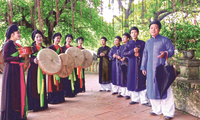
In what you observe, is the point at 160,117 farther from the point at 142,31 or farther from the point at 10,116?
the point at 142,31

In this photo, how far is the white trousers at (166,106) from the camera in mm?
3049

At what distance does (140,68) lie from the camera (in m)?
4.02

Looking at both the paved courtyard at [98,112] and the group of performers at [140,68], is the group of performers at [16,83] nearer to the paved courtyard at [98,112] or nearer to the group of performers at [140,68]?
the paved courtyard at [98,112]

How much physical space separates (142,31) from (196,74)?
6.02 metres

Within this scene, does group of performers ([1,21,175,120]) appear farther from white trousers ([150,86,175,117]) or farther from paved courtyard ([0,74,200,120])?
paved courtyard ([0,74,200,120])

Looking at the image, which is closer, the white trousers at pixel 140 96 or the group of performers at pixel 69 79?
the group of performers at pixel 69 79

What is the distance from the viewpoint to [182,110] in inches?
135

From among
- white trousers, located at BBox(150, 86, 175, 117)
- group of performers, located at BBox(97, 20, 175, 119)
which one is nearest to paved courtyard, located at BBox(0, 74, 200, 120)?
white trousers, located at BBox(150, 86, 175, 117)

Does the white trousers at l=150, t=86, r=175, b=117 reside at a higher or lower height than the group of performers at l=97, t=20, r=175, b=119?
lower

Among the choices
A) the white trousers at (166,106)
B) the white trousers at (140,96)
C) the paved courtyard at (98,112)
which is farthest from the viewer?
the white trousers at (140,96)

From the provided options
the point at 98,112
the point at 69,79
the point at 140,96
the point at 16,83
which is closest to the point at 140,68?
the point at 140,96

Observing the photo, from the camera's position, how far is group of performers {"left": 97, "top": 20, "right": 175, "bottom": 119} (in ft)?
10.2

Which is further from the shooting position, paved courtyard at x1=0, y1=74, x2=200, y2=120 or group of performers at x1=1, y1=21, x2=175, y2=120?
paved courtyard at x1=0, y1=74, x2=200, y2=120

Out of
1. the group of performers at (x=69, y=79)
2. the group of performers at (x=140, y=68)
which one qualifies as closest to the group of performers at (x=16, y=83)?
the group of performers at (x=69, y=79)
